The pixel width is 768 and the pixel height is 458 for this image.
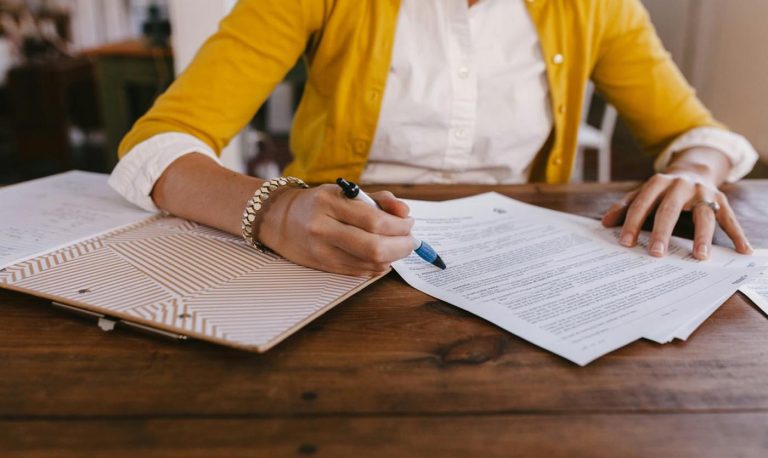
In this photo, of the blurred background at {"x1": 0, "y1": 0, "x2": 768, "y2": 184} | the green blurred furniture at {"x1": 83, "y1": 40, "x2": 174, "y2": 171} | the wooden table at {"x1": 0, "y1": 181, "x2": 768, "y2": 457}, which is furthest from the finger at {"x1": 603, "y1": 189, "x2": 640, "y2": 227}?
the green blurred furniture at {"x1": 83, "y1": 40, "x2": 174, "y2": 171}

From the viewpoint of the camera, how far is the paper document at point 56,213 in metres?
0.62

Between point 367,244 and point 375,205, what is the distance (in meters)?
0.05

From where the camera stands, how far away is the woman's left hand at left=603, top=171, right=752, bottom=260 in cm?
66

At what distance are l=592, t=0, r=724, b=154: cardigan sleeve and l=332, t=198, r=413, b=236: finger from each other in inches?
27.8

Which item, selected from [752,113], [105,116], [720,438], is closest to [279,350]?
[720,438]

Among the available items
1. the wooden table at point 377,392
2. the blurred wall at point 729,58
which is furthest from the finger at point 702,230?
the blurred wall at point 729,58

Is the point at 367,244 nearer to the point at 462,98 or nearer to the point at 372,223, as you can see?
the point at 372,223

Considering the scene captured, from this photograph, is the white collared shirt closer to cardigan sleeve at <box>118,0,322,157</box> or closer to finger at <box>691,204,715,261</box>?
cardigan sleeve at <box>118,0,322,157</box>

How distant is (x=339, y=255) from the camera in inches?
22.1

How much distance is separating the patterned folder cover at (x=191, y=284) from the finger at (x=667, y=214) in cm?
33

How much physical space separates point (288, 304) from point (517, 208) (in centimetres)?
42

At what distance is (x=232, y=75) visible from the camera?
86cm

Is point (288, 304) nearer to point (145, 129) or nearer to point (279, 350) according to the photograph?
point (279, 350)

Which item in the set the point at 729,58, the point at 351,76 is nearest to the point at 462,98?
the point at 351,76
